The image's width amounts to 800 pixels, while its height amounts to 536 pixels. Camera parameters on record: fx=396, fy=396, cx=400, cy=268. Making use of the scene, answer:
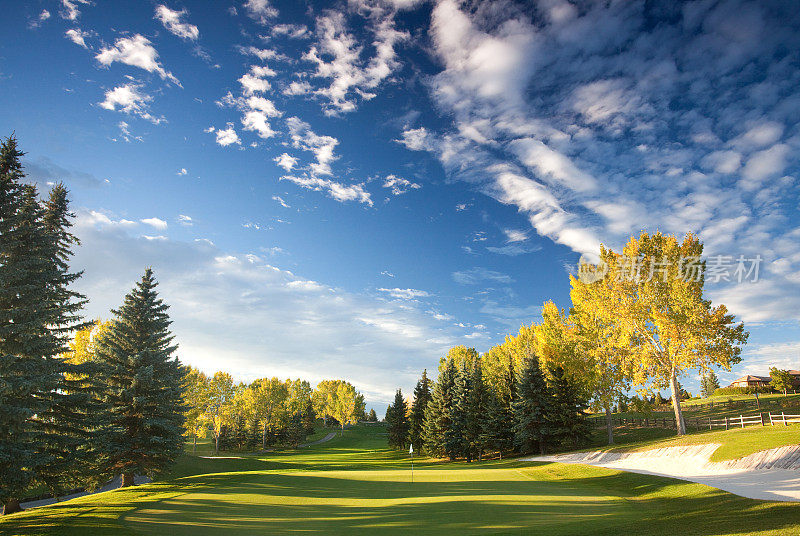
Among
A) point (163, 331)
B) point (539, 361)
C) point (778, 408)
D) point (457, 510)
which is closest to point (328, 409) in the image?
point (539, 361)

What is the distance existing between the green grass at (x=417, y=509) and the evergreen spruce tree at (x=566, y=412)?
549 inches

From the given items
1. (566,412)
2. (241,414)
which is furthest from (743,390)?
(241,414)

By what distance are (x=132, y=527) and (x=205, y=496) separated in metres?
5.15

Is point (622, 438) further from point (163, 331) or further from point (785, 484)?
point (163, 331)

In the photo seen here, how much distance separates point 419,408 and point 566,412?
900 inches

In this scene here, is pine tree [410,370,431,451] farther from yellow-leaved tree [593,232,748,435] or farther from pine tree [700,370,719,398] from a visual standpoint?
pine tree [700,370,719,398]

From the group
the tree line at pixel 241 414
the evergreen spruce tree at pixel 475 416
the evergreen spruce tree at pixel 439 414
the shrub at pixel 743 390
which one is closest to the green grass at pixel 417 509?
the evergreen spruce tree at pixel 475 416

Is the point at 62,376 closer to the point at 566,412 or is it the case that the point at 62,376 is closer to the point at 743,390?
the point at 566,412

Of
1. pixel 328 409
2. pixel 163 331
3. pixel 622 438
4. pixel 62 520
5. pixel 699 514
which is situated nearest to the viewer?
pixel 699 514

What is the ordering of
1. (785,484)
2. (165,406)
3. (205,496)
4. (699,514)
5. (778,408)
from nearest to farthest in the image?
1. (699,514)
2. (785,484)
3. (205,496)
4. (165,406)
5. (778,408)

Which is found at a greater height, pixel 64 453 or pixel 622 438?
pixel 64 453

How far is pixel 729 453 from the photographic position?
20.5 meters

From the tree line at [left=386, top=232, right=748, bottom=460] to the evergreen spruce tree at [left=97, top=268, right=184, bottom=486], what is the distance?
90.3 feet

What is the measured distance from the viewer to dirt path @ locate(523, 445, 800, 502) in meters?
14.3
